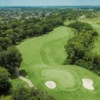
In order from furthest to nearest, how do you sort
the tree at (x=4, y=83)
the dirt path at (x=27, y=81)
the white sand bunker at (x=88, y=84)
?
the dirt path at (x=27, y=81), the white sand bunker at (x=88, y=84), the tree at (x=4, y=83)

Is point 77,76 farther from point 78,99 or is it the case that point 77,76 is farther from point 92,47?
point 92,47

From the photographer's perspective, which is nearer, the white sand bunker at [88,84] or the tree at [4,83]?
the tree at [4,83]

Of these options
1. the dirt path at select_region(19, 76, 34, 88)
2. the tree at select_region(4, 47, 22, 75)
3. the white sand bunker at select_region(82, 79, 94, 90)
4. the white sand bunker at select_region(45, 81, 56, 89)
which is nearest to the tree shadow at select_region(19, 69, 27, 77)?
the tree at select_region(4, 47, 22, 75)

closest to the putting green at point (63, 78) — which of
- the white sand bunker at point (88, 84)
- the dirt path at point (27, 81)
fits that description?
the white sand bunker at point (88, 84)

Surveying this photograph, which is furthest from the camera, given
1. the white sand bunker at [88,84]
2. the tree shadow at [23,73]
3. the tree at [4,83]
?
the tree shadow at [23,73]

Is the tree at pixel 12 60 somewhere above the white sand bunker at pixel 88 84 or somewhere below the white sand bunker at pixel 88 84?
above

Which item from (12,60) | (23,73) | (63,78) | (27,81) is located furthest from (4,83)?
(63,78)

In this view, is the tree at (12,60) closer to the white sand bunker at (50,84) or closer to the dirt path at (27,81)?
the dirt path at (27,81)

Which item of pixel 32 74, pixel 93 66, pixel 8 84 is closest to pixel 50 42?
pixel 93 66

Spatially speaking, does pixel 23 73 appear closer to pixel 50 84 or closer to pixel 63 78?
pixel 50 84
